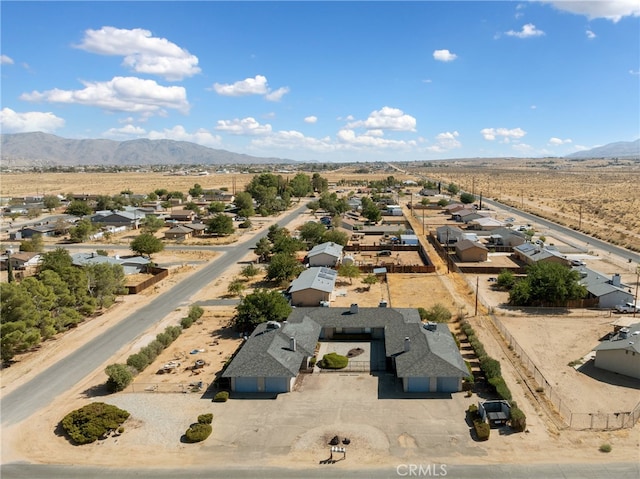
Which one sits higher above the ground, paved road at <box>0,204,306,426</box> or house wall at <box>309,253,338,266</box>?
house wall at <box>309,253,338,266</box>

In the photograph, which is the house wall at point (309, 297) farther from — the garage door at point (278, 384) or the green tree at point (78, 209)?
the green tree at point (78, 209)

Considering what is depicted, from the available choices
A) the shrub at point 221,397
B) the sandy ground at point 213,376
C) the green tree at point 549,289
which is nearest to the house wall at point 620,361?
the sandy ground at point 213,376

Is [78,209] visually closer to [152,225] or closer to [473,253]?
[152,225]

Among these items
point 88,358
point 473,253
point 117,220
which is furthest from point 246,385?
point 117,220

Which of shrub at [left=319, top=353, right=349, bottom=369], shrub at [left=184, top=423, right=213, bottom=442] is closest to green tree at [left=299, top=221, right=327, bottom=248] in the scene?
shrub at [left=319, top=353, right=349, bottom=369]

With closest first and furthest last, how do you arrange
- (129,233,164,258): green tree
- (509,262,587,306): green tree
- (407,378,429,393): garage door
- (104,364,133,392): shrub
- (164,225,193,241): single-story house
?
(407,378,429,393): garage door < (104,364,133,392): shrub < (509,262,587,306): green tree < (129,233,164,258): green tree < (164,225,193,241): single-story house

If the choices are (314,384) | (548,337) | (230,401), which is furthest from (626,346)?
(230,401)

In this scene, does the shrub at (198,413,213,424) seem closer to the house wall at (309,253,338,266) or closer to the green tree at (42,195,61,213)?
the house wall at (309,253,338,266)
